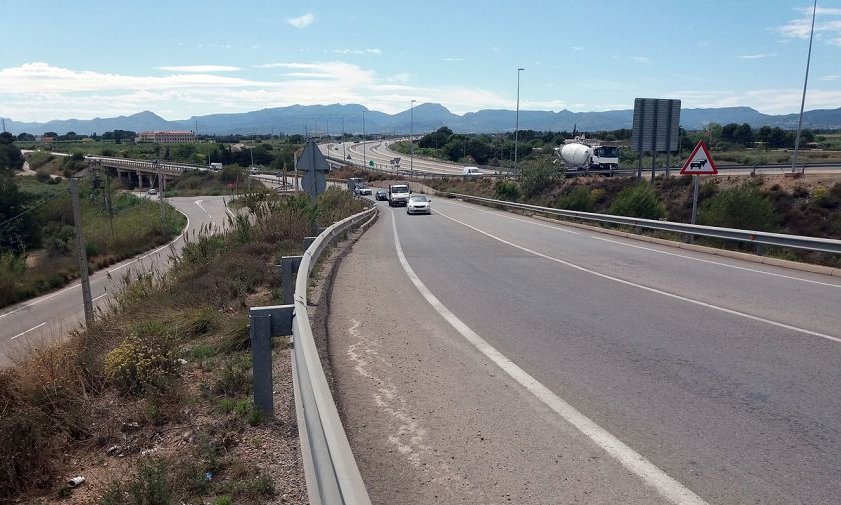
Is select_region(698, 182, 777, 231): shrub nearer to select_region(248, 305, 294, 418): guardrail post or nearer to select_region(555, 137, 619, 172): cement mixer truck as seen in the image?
select_region(248, 305, 294, 418): guardrail post

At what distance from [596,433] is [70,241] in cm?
5672

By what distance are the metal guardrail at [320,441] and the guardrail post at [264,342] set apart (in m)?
0.46

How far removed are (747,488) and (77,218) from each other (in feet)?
65.2

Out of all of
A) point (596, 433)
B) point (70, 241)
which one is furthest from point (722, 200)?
point (70, 241)

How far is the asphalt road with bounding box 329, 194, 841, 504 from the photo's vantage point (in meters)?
4.13

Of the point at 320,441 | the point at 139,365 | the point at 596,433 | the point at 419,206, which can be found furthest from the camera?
the point at 419,206

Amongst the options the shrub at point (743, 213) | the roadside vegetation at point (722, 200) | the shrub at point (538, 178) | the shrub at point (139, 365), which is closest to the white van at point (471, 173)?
the roadside vegetation at point (722, 200)

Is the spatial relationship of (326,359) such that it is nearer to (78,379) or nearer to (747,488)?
(78,379)

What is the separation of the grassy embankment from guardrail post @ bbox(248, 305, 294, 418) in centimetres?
3860

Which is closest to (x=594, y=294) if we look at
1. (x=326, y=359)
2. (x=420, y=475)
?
(x=326, y=359)

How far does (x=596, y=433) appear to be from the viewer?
16.0ft

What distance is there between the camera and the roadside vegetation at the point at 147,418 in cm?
421

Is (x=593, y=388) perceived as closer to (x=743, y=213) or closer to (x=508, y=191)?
(x=743, y=213)

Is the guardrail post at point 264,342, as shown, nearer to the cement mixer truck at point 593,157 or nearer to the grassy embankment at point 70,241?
the grassy embankment at point 70,241
